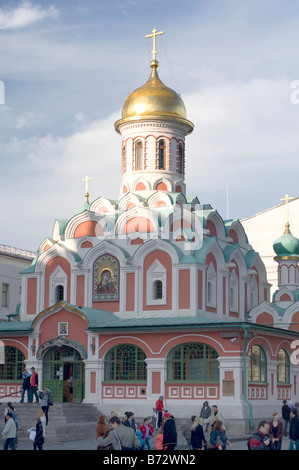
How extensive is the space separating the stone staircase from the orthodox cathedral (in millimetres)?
1252

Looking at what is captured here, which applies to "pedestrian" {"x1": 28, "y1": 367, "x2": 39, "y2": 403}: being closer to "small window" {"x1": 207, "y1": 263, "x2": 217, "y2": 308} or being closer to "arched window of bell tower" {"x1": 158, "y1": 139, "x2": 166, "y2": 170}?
"small window" {"x1": 207, "y1": 263, "x2": 217, "y2": 308}

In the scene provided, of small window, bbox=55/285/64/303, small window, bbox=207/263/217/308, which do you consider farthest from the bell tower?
small window, bbox=55/285/64/303

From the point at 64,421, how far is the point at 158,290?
22.1ft

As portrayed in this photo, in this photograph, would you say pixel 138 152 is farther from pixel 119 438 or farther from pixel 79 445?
pixel 119 438

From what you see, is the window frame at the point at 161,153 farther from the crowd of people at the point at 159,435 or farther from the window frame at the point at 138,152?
the crowd of people at the point at 159,435

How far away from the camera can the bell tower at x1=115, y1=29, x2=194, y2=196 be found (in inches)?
1353

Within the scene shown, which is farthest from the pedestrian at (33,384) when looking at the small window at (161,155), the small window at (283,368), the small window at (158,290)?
the small window at (161,155)

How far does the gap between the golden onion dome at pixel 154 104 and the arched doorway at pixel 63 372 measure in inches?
403

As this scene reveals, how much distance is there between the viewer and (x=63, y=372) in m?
30.3

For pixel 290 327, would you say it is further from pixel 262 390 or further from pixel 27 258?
pixel 27 258

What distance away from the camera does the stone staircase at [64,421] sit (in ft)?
79.9

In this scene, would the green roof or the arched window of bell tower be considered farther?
the arched window of bell tower

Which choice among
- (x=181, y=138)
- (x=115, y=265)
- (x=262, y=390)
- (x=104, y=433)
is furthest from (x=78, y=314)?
(x=104, y=433)
